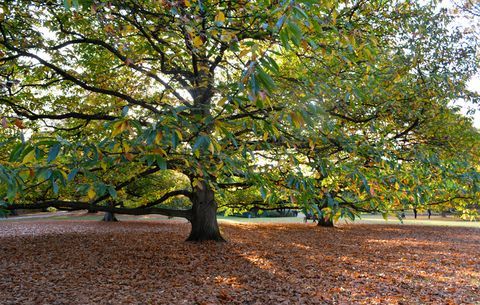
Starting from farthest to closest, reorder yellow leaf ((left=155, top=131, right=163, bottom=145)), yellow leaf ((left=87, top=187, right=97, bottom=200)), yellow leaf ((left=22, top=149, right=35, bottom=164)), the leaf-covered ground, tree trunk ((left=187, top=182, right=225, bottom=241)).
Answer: tree trunk ((left=187, top=182, right=225, bottom=241)), the leaf-covered ground, yellow leaf ((left=87, top=187, right=97, bottom=200)), yellow leaf ((left=155, top=131, right=163, bottom=145)), yellow leaf ((left=22, top=149, right=35, bottom=164))

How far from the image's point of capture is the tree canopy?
2605 millimetres

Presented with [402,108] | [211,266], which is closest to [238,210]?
[211,266]

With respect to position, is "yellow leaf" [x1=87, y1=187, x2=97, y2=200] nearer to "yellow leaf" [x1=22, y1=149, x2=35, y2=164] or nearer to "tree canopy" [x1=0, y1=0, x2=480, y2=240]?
"tree canopy" [x1=0, y1=0, x2=480, y2=240]

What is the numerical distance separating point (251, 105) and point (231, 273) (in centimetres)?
484

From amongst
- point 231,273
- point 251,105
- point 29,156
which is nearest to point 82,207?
point 231,273

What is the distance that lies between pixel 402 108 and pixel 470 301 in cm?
333

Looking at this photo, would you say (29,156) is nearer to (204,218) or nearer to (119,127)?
(119,127)

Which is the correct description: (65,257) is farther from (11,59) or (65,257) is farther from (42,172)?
(42,172)

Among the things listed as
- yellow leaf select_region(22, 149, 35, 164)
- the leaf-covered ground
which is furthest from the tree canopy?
the leaf-covered ground

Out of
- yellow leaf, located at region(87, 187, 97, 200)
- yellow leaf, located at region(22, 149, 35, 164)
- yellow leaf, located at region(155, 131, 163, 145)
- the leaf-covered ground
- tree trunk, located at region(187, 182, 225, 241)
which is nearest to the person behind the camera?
yellow leaf, located at region(22, 149, 35, 164)

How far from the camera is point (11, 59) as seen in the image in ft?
22.3

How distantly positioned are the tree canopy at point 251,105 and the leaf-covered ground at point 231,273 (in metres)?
1.44

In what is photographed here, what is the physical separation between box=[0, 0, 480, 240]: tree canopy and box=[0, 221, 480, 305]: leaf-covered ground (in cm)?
144

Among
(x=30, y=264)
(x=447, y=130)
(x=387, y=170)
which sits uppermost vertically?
(x=447, y=130)
